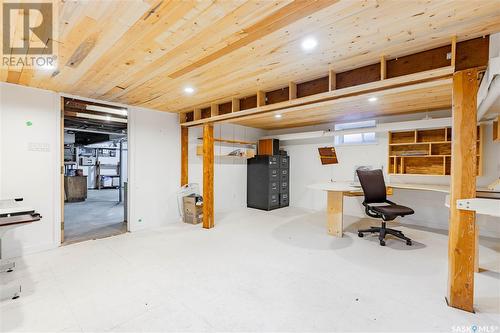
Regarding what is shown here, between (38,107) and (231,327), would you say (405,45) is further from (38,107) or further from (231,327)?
(38,107)

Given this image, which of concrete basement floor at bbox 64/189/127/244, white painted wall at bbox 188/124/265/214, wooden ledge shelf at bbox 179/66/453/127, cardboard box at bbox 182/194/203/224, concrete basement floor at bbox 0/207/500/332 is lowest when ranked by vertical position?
concrete basement floor at bbox 64/189/127/244

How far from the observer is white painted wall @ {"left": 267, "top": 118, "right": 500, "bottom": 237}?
13.4 ft

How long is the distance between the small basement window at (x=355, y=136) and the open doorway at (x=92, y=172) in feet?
15.6

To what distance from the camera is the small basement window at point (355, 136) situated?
17.1 feet

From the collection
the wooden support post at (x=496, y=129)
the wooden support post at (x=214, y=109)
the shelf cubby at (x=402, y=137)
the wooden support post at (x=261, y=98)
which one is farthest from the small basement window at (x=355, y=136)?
the wooden support post at (x=214, y=109)

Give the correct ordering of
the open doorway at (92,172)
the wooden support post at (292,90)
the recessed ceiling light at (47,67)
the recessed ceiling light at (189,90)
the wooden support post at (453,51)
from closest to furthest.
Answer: the wooden support post at (453,51), the recessed ceiling light at (47,67), the wooden support post at (292,90), the recessed ceiling light at (189,90), the open doorway at (92,172)

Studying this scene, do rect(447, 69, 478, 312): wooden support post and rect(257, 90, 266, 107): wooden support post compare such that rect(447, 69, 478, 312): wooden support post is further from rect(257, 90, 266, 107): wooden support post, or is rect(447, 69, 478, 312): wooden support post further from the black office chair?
rect(257, 90, 266, 107): wooden support post

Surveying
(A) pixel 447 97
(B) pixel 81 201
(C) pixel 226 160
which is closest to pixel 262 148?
(C) pixel 226 160

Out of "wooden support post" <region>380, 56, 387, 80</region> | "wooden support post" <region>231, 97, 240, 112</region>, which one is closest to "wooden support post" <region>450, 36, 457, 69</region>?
"wooden support post" <region>380, 56, 387, 80</region>

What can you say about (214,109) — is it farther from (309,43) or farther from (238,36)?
(309,43)

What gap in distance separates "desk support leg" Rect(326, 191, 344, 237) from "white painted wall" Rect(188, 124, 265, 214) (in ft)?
9.35

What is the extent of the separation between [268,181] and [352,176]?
2028mm

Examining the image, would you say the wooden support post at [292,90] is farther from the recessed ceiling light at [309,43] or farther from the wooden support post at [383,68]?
the wooden support post at [383,68]

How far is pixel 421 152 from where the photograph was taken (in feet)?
15.2
